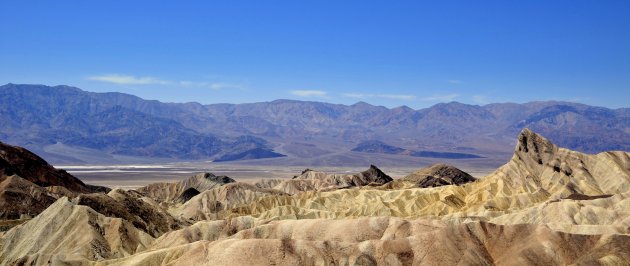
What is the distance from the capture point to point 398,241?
73.5 metres

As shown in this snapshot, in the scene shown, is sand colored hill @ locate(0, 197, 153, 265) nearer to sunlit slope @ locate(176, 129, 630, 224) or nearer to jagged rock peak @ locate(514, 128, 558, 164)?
sunlit slope @ locate(176, 129, 630, 224)

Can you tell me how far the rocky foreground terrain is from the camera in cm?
7181

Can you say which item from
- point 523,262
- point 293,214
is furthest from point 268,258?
point 293,214

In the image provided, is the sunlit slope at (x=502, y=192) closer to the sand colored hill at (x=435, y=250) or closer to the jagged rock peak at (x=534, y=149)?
the jagged rock peak at (x=534, y=149)

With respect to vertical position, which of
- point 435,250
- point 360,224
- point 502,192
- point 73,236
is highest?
point 360,224

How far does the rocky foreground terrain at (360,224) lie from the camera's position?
71812mm

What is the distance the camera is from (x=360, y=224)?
85438 millimetres

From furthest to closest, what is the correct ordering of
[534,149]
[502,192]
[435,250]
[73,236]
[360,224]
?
[534,149] < [502,192] < [73,236] < [360,224] < [435,250]

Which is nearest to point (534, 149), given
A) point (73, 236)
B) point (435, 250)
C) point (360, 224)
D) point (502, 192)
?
point (502, 192)

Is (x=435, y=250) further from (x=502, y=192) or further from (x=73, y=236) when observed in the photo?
(x=502, y=192)

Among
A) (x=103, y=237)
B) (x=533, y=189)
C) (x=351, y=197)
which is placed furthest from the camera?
(x=351, y=197)

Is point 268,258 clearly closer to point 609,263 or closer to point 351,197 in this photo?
point 609,263

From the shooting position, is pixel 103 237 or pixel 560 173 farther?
pixel 560 173

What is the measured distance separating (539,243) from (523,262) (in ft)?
11.0
